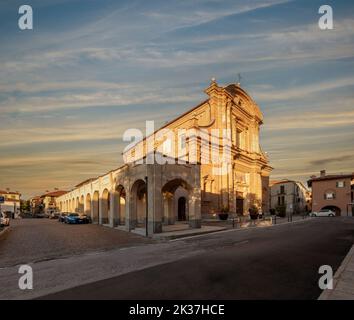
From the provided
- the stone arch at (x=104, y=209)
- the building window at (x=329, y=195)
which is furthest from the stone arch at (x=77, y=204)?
the building window at (x=329, y=195)

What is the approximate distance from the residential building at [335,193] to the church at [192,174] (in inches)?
678

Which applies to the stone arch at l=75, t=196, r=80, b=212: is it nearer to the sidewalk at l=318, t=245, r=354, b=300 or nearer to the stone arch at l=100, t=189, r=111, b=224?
the stone arch at l=100, t=189, r=111, b=224

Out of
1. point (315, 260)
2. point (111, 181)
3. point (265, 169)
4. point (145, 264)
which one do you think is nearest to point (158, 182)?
point (111, 181)

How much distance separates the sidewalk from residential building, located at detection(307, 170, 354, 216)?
56.3 metres

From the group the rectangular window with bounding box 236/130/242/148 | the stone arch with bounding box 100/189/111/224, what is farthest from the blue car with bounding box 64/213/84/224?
the rectangular window with bounding box 236/130/242/148

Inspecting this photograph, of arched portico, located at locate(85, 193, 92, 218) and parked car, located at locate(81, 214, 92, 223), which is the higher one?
arched portico, located at locate(85, 193, 92, 218)

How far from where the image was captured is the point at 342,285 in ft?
23.1

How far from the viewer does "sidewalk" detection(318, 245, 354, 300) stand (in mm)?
6191

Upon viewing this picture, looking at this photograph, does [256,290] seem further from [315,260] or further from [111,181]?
[111,181]

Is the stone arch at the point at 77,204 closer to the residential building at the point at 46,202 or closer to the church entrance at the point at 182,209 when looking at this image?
the church entrance at the point at 182,209

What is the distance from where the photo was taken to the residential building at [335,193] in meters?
58.4

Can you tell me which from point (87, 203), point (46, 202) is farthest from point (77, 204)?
point (46, 202)
